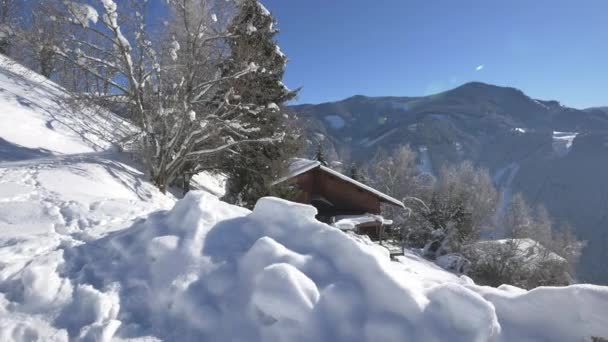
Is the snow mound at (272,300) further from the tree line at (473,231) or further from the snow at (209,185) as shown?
the tree line at (473,231)

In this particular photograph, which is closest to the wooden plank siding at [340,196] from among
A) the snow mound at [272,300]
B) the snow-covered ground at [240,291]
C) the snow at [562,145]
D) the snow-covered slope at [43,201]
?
the snow-covered slope at [43,201]

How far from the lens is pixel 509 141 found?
126 m

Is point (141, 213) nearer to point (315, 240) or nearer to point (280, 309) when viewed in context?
point (315, 240)

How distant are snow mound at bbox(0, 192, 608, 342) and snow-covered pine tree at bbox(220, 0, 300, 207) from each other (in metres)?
9.21

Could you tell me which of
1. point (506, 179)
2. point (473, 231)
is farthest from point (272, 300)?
point (506, 179)

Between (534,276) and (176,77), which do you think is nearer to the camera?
(176,77)

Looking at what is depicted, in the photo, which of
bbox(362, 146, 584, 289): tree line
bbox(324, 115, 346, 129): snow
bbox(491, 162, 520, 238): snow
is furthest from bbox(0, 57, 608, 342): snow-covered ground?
bbox(324, 115, 346, 129): snow

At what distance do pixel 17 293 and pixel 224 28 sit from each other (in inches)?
436

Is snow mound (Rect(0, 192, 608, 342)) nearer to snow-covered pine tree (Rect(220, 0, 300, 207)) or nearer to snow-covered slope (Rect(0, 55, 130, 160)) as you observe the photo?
snow-covered slope (Rect(0, 55, 130, 160))

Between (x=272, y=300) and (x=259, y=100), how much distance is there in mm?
12624

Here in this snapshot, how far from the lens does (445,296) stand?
2838mm

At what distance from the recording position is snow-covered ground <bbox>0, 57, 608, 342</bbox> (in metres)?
2.72

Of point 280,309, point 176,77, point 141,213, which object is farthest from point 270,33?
point 280,309

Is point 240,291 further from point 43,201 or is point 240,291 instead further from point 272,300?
point 43,201
